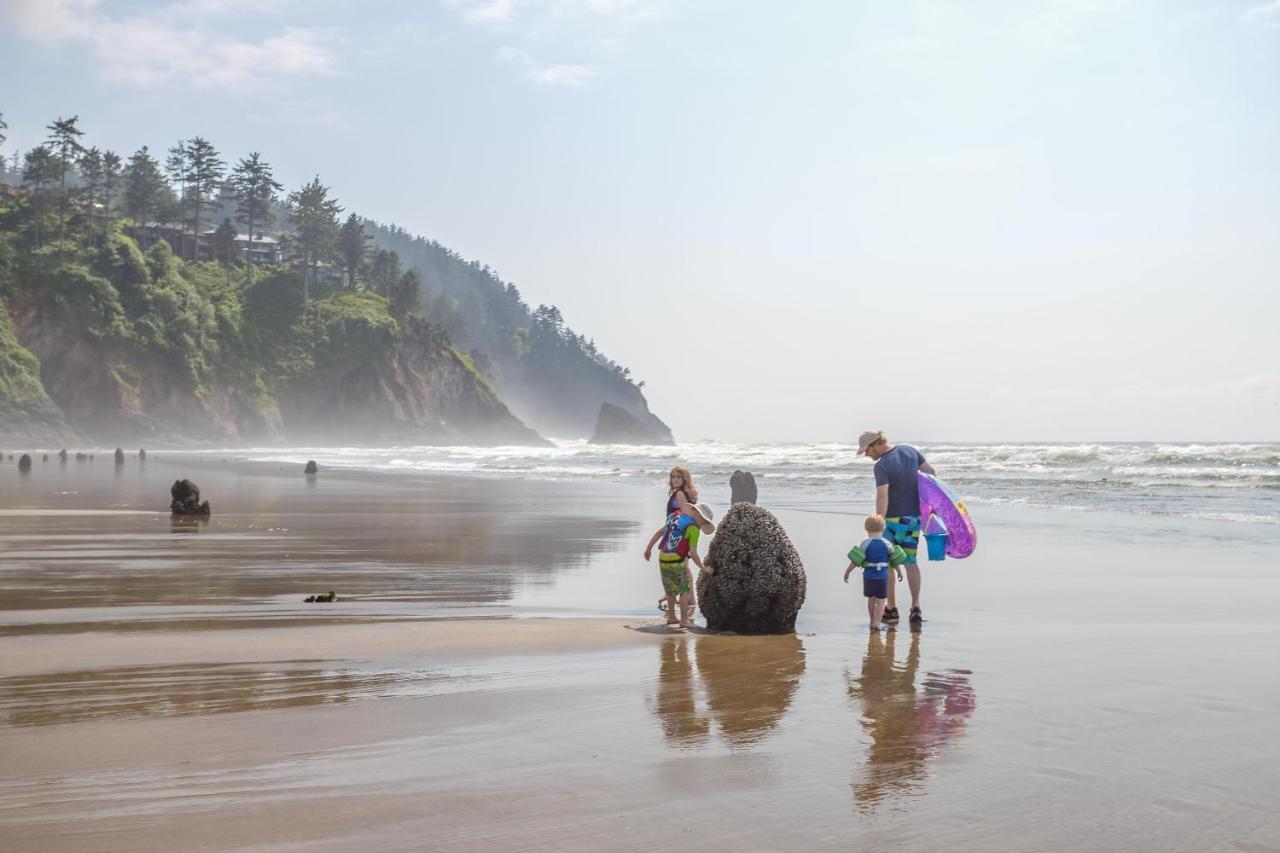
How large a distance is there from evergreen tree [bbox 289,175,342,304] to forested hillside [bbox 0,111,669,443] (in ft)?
0.85

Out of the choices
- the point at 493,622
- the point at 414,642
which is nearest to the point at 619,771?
the point at 414,642

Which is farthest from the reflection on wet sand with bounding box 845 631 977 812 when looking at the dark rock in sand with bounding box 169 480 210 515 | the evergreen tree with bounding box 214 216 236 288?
the evergreen tree with bounding box 214 216 236 288

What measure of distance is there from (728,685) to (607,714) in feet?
3.60

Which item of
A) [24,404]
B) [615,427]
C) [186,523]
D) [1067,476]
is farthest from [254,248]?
[186,523]

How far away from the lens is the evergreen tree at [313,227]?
125m

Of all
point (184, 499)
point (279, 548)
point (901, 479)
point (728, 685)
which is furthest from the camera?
point (184, 499)

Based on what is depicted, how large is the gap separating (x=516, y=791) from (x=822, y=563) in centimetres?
996

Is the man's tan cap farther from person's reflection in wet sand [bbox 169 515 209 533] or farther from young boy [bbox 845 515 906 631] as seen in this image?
person's reflection in wet sand [bbox 169 515 209 533]

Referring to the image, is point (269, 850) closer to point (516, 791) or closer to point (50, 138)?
point (516, 791)

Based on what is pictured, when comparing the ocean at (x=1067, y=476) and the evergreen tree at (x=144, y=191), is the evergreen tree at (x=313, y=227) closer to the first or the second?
the evergreen tree at (x=144, y=191)

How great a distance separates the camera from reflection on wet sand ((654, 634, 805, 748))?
5387 mm

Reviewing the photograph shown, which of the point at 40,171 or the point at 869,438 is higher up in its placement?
the point at 40,171

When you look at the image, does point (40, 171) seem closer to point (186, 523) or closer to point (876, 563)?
point (186, 523)

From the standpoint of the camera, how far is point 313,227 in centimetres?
12488
